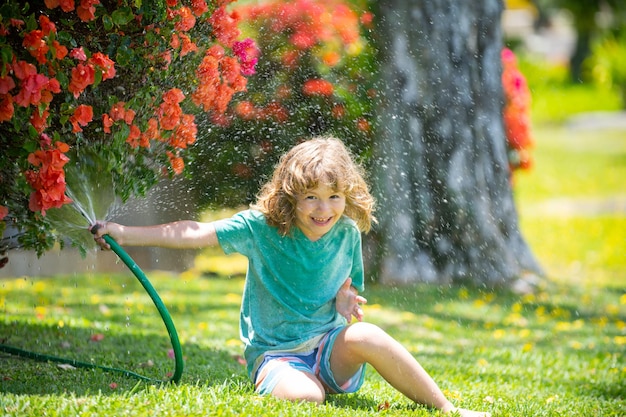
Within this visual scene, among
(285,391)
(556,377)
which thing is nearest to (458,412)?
(285,391)

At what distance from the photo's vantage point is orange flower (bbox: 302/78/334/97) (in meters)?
6.50

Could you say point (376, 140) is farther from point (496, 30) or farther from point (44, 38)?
point (44, 38)

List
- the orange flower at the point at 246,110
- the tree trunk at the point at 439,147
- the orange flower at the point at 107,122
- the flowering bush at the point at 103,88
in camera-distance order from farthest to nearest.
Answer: the tree trunk at the point at 439,147
the orange flower at the point at 246,110
the orange flower at the point at 107,122
the flowering bush at the point at 103,88

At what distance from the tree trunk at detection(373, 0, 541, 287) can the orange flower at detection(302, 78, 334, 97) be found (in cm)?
59

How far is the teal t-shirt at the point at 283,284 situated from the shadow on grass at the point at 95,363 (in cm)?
33

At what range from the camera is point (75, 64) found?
3254mm

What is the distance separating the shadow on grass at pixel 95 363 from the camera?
3562 millimetres

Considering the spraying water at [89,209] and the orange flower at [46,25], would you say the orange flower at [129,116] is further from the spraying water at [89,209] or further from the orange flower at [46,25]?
the orange flower at [46,25]

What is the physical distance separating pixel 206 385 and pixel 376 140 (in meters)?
3.74

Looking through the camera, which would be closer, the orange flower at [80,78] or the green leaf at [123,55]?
the orange flower at [80,78]

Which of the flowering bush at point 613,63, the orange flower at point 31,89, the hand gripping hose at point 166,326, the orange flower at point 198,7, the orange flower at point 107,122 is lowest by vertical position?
the hand gripping hose at point 166,326

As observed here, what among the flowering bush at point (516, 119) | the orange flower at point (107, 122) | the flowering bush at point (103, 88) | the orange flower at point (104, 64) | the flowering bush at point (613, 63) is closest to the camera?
the flowering bush at point (103, 88)

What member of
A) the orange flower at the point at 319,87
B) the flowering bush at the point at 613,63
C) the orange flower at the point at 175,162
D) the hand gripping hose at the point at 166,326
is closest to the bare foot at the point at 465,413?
the hand gripping hose at the point at 166,326

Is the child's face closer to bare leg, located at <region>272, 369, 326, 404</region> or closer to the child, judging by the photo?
the child
